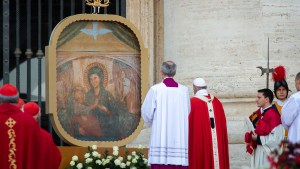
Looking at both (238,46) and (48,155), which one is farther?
(238,46)

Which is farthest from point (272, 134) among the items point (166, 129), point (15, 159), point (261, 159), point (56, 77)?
point (15, 159)

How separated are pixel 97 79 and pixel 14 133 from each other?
9.57 ft

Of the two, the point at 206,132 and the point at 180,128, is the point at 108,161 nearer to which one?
the point at 180,128

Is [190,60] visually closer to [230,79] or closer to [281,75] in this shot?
[230,79]

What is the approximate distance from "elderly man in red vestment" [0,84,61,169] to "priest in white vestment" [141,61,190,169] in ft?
6.96

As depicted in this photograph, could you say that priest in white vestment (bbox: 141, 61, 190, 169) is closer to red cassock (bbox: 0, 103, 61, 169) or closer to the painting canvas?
the painting canvas

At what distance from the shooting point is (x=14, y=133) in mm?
11203

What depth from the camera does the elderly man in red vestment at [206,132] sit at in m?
14.2

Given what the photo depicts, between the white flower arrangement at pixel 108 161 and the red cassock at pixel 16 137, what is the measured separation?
6.92 ft

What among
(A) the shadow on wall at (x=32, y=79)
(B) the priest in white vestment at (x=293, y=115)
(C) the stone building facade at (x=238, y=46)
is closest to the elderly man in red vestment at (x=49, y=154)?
(B) the priest in white vestment at (x=293, y=115)

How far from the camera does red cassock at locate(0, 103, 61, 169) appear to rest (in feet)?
36.8

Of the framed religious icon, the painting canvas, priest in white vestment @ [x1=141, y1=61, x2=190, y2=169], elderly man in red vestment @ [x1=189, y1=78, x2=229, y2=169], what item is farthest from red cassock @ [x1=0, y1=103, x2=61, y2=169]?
elderly man in red vestment @ [x1=189, y1=78, x2=229, y2=169]

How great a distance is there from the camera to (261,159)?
47.2ft

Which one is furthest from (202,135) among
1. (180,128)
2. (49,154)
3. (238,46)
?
(49,154)
